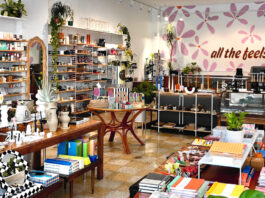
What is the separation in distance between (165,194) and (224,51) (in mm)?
13975

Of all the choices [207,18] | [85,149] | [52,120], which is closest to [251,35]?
[207,18]

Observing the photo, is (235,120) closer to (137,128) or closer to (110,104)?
(110,104)

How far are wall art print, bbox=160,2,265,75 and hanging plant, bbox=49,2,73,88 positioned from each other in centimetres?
763

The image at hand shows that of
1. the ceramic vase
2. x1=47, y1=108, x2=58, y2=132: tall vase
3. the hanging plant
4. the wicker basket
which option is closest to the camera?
x1=47, y1=108, x2=58, y2=132: tall vase

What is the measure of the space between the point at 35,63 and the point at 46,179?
6.31 metres

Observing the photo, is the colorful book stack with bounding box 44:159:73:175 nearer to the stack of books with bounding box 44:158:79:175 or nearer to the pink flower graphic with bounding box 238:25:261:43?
the stack of books with bounding box 44:158:79:175

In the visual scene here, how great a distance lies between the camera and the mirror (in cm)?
906

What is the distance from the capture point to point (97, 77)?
484 inches

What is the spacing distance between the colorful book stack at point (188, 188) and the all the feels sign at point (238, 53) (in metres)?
13.4

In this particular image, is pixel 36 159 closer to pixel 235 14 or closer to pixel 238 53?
pixel 238 53

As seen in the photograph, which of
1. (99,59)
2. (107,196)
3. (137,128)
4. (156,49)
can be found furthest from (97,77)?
(107,196)

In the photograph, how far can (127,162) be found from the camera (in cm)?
611

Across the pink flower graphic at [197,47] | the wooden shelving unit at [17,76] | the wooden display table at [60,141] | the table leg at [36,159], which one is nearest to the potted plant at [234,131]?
the wooden display table at [60,141]

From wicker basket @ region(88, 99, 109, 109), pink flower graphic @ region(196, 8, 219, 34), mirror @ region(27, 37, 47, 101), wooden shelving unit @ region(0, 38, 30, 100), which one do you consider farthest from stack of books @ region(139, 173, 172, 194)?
pink flower graphic @ region(196, 8, 219, 34)
